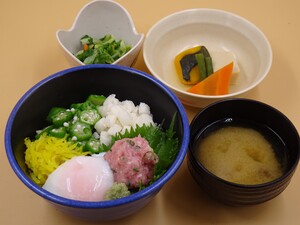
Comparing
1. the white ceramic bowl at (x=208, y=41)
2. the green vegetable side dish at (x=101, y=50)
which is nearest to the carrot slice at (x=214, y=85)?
the white ceramic bowl at (x=208, y=41)

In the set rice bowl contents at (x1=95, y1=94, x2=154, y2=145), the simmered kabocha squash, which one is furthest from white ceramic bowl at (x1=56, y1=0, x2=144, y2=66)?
rice bowl contents at (x1=95, y1=94, x2=154, y2=145)

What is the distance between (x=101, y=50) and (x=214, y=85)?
1.24 ft

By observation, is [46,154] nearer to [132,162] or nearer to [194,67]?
[132,162]

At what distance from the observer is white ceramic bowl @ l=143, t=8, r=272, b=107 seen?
51.1 inches

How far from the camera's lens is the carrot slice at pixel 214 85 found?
123cm

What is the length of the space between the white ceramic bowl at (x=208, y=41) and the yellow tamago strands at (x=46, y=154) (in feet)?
1.32

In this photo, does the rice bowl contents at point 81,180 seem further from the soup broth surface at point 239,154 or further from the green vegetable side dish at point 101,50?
the green vegetable side dish at point 101,50

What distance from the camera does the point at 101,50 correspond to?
1.25 m

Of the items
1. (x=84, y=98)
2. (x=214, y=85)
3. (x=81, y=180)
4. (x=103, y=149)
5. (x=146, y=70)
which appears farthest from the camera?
(x=146, y=70)

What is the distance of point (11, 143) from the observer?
90cm

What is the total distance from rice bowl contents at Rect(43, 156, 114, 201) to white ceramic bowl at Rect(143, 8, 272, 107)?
1.44ft

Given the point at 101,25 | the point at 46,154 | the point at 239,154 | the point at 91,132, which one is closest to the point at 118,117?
the point at 91,132

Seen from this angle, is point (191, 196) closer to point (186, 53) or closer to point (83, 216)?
point (83, 216)

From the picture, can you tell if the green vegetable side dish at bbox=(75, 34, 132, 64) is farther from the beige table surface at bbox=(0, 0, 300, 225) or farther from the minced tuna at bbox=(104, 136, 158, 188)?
the minced tuna at bbox=(104, 136, 158, 188)
